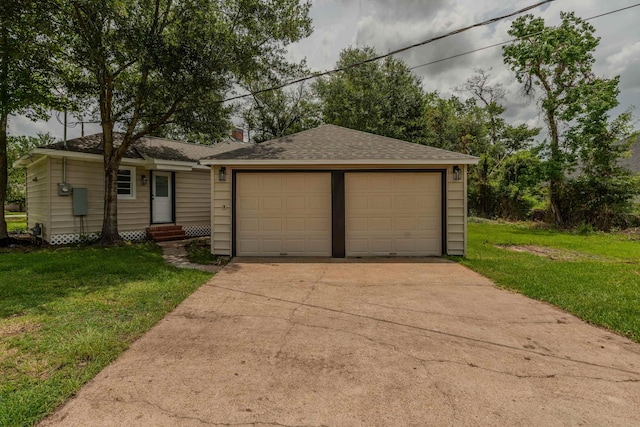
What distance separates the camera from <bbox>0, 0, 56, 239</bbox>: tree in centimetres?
695

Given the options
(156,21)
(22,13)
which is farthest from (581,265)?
(22,13)

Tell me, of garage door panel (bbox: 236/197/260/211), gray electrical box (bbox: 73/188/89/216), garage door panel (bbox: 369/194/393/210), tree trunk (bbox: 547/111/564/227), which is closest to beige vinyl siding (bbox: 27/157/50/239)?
gray electrical box (bbox: 73/188/89/216)

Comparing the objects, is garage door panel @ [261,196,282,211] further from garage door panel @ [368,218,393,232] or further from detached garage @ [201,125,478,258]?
garage door panel @ [368,218,393,232]

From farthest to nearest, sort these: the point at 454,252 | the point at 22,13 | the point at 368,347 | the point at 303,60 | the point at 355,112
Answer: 1. the point at 355,112
2. the point at 303,60
3. the point at 454,252
4. the point at 22,13
5. the point at 368,347

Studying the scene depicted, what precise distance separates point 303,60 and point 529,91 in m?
11.2

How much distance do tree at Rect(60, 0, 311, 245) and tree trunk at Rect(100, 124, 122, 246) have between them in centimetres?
2

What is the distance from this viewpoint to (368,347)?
2957 millimetres

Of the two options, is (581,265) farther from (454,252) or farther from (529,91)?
(529,91)

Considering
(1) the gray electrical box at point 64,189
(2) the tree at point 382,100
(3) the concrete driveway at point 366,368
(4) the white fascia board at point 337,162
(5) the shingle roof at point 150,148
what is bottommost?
(3) the concrete driveway at point 366,368

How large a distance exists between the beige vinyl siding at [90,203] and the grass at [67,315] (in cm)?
202

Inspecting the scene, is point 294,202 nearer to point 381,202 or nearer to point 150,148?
point 381,202

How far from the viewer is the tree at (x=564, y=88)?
41.5ft

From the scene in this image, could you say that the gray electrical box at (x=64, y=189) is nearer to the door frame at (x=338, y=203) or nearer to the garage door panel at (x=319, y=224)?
the door frame at (x=338, y=203)

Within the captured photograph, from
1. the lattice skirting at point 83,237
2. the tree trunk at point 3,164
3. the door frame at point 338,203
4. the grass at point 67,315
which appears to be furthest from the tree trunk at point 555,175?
the tree trunk at point 3,164
